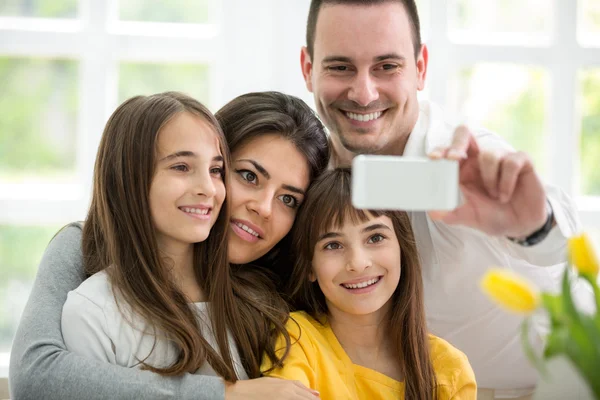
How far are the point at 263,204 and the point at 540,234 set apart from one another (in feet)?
2.08

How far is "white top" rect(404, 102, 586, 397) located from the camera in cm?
204

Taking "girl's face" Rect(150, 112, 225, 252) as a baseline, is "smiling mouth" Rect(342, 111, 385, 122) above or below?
above

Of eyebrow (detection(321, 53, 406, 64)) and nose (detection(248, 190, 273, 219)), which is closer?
nose (detection(248, 190, 273, 219))

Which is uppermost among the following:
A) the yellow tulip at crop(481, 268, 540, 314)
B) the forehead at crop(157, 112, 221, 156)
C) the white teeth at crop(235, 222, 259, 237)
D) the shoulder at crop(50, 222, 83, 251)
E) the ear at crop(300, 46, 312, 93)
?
the ear at crop(300, 46, 312, 93)

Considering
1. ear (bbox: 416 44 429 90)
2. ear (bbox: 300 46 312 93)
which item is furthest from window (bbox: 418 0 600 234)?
ear (bbox: 300 46 312 93)

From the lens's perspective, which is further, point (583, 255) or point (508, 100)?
point (508, 100)

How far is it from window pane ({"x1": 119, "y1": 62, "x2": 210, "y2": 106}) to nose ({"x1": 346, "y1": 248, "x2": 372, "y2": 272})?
4.06 ft

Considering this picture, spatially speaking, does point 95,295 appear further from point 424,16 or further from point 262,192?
point 424,16

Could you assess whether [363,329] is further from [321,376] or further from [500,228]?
[500,228]

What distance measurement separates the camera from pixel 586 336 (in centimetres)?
85

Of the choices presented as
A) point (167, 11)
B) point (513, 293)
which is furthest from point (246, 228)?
point (167, 11)

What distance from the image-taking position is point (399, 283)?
1.85 metres

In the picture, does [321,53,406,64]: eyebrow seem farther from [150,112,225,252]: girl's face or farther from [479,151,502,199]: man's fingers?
[479,151,502,199]: man's fingers

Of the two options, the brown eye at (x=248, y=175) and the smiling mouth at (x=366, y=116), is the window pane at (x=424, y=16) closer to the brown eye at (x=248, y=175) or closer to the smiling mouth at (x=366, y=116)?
the smiling mouth at (x=366, y=116)
